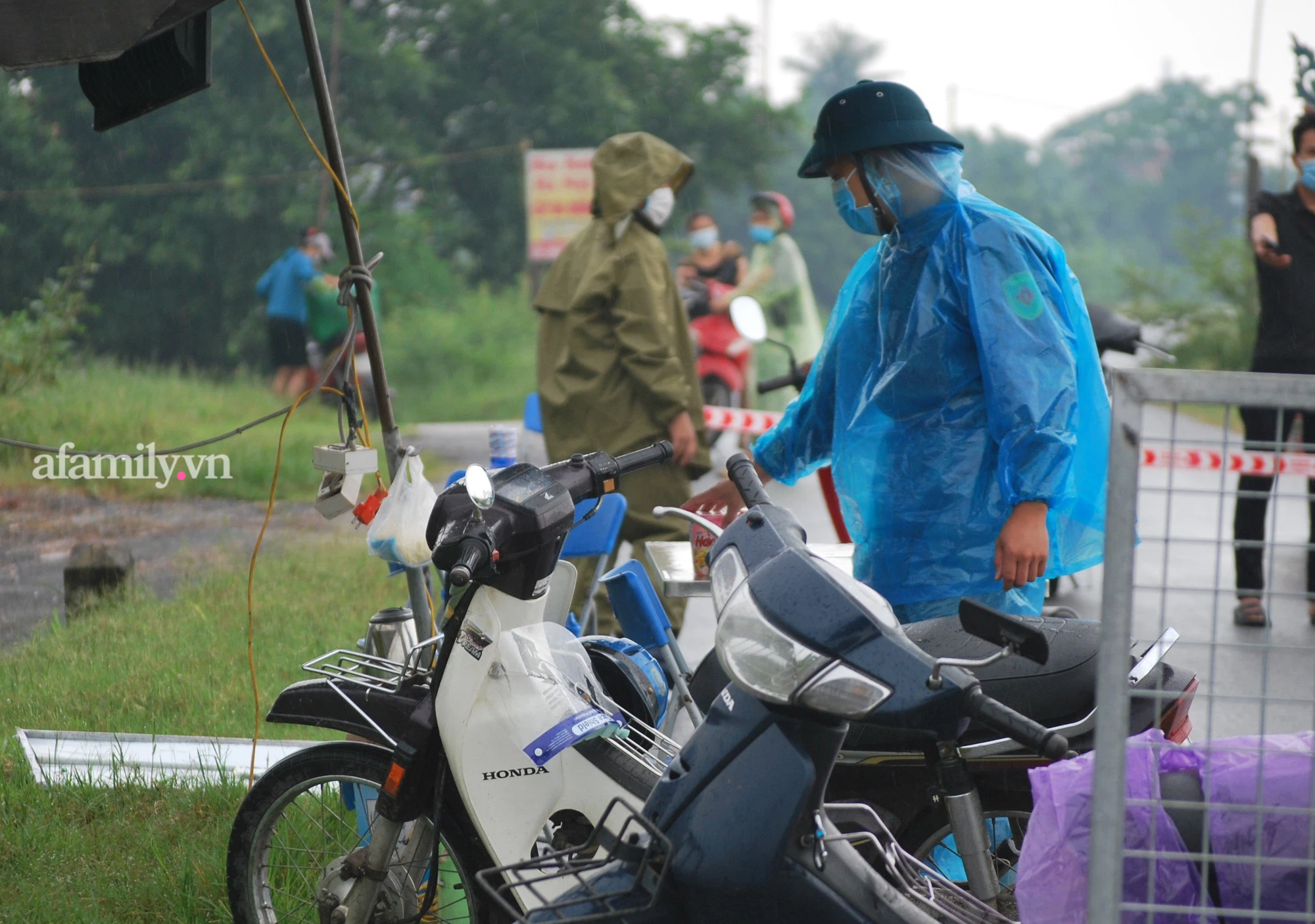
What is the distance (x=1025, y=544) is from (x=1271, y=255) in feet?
14.1

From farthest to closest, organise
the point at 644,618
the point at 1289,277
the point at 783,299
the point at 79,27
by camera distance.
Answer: the point at 783,299, the point at 1289,277, the point at 644,618, the point at 79,27

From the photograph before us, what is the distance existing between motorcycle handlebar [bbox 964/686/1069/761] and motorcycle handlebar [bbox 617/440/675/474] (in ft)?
3.94

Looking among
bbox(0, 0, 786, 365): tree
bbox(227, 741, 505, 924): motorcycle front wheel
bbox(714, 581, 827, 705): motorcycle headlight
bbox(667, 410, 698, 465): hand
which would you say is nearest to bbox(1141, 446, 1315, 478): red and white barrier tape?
bbox(714, 581, 827, 705): motorcycle headlight

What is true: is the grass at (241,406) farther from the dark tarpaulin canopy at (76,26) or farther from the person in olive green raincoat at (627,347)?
the dark tarpaulin canopy at (76,26)

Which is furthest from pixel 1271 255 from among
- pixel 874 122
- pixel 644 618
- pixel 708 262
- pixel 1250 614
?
pixel 708 262

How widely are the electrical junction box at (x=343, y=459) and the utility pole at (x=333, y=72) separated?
15.2 metres

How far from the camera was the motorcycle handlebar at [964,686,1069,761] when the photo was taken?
1546mm

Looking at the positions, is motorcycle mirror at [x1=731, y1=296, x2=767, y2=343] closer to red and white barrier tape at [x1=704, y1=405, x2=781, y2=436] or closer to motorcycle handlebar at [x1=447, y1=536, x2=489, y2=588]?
red and white barrier tape at [x1=704, y1=405, x2=781, y2=436]

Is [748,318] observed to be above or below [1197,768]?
above

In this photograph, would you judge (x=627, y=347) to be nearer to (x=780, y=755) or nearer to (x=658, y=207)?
(x=658, y=207)

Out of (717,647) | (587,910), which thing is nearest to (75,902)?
(587,910)

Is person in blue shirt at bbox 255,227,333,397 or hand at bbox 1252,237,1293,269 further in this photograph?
person in blue shirt at bbox 255,227,333,397

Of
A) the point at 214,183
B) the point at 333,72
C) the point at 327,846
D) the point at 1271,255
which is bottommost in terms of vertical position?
the point at 327,846

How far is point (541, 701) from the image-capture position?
248cm
